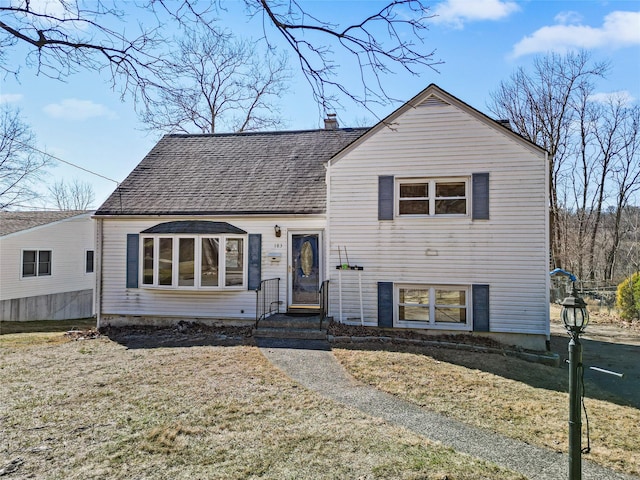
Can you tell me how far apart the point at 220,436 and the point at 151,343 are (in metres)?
5.79

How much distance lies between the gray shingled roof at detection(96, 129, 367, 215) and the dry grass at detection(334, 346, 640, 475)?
4848 millimetres

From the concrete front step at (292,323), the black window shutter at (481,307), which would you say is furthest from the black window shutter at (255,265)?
the black window shutter at (481,307)

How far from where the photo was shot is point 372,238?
10391 mm

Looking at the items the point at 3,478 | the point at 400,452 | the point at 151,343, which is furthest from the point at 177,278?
the point at 400,452

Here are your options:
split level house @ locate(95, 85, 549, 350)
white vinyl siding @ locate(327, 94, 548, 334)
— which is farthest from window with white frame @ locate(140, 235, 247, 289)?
white vinyl siding @ locate(327, 94, 548, 334)

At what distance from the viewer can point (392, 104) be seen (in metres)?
4.58

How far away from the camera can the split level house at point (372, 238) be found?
9.72 m

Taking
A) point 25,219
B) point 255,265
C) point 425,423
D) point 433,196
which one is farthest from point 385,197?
point 25,219

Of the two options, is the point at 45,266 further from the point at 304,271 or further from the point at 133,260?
the point at 304,271

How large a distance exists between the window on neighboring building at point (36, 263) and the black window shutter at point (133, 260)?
1046 centimetres

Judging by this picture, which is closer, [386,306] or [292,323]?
[292,323]

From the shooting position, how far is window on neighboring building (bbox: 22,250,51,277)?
18.4m

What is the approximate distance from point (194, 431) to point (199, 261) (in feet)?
22.4

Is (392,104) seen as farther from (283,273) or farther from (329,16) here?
(283,273)
